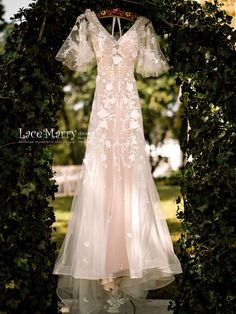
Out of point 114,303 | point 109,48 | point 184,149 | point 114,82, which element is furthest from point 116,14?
point 114,303

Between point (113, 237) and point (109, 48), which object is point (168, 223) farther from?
point (109, 48)

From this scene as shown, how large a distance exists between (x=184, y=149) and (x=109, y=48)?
2.93 ft

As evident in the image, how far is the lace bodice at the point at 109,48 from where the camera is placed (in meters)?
3.18

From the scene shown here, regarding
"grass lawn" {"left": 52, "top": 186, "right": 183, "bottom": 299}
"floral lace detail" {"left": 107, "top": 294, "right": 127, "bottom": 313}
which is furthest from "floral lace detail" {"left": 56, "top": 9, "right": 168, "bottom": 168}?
"grass lawn" {"left": 52, "top": 186, "right": 183, "bottom": 299}

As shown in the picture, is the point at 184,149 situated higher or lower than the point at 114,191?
higher

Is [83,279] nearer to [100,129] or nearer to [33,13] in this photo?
[100,129]

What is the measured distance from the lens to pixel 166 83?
10828mm

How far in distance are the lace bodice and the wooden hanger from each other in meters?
0.05

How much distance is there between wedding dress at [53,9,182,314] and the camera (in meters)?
3.13

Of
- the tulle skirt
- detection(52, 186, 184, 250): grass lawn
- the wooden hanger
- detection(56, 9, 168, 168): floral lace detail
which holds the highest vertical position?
the wooden hanger

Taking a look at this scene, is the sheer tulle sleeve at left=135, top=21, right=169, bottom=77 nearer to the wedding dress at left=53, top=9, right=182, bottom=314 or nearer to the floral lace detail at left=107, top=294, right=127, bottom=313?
the wedding dress at left=53, top=9, right=182, bottom=314

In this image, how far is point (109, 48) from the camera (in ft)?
10.6

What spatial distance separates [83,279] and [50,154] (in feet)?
3.01

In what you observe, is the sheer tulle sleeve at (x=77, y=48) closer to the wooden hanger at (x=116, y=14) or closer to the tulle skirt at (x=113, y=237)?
the wooden hanger at (x=116, y=14)
